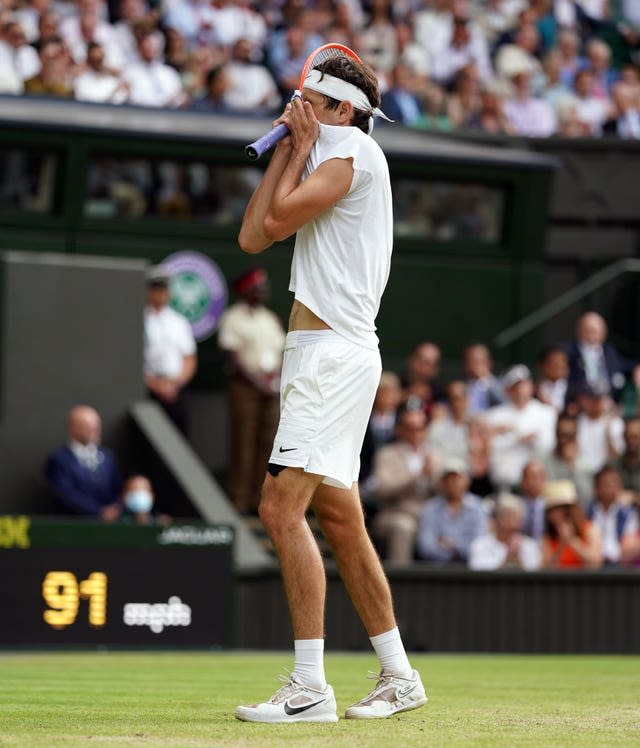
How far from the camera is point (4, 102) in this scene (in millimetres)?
17891

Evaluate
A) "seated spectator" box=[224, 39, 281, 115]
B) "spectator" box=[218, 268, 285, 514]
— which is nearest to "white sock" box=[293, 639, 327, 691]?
"spectator" box=[218, 268, 285, 514]

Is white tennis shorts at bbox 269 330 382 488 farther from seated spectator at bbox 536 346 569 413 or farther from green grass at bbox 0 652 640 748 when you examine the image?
seated spectator at bbox 536 346 569 413

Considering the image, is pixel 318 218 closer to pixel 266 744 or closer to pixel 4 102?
pixel 266 744

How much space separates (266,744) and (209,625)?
327 inches

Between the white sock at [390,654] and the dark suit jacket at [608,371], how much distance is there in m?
11.3

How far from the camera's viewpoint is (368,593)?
20.1 ft

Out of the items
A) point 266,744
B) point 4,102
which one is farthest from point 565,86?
point 266,744

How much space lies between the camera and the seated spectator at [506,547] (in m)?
14.4

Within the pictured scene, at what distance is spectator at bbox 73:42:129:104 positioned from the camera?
18.1 metres

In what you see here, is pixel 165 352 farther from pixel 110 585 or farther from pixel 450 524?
pixel 110 585

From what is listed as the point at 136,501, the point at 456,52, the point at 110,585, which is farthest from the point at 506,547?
the point at 456,52

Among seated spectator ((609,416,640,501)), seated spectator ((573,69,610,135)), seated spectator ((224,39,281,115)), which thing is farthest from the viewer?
seated spectator ((573,69,610,135))

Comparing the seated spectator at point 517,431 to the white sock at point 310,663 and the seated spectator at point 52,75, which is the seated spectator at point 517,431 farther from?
the white sock at point 310,663

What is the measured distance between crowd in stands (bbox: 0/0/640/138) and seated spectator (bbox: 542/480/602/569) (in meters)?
6.55
